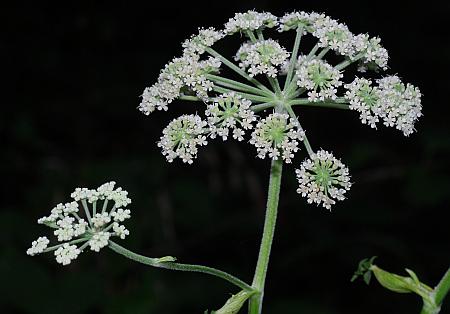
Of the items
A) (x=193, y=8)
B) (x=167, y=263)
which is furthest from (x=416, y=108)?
(x=193, y=8)

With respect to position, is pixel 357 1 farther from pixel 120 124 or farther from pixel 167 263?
pixel 167 263

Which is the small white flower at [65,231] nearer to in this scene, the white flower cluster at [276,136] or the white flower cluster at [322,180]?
the white flower cluster at [276,136]

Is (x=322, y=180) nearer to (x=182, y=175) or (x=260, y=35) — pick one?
(x=260, y=35)

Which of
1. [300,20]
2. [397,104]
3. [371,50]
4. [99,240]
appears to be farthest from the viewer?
[300,20]

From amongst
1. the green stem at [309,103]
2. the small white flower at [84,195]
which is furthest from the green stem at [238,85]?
the small white flower at [84,195]

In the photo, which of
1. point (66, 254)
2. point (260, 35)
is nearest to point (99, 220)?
point (66, 254)

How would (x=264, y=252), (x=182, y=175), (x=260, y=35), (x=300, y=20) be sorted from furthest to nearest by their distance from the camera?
1. (x=182, y=175)
2. (x=300, y=20)
3. (x=260, y=35)
4. (x=264, y=252)
